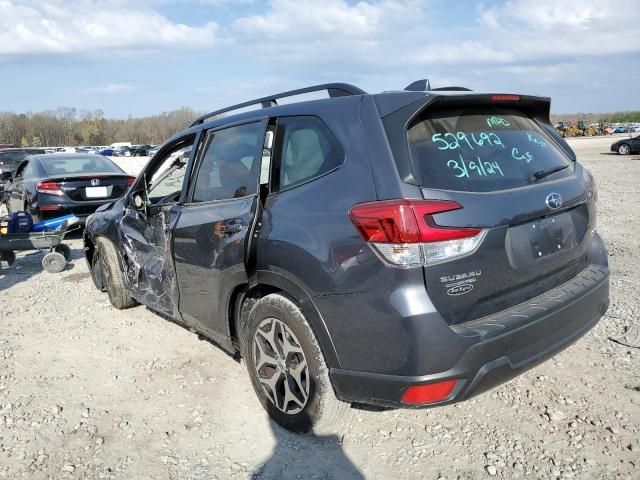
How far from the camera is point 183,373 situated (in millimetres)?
3982

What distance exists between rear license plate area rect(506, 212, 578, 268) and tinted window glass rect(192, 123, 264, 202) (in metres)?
1.48

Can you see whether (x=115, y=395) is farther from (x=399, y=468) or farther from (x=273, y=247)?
(x=399, y=468)

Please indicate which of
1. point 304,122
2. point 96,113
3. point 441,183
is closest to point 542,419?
point 441,183

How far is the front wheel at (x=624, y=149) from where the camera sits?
27847mm

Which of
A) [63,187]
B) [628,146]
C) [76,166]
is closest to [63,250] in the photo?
[63,187]

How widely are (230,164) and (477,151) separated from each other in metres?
1.60

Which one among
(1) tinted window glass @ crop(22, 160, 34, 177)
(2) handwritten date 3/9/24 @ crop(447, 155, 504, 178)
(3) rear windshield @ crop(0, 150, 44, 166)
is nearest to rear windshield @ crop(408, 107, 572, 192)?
(2) handwritten date 3/9/24 @ crop(447, 155, 504, 178)

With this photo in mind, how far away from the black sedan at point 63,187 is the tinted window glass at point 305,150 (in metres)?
6.48

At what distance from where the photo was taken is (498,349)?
97.6 inches

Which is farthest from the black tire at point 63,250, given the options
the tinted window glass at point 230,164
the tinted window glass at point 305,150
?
the tinted window glass at point 305,150

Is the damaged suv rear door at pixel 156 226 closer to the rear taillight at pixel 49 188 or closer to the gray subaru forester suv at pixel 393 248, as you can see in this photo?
the gray subaru forester suv at pixel 393 248

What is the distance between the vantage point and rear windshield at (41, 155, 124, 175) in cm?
953

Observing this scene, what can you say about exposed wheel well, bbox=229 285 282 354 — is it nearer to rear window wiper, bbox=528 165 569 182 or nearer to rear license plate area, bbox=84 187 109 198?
rear window wiper, bbox=528 165 569 182

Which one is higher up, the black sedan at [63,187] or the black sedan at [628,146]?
the black sedan at [63,187]
